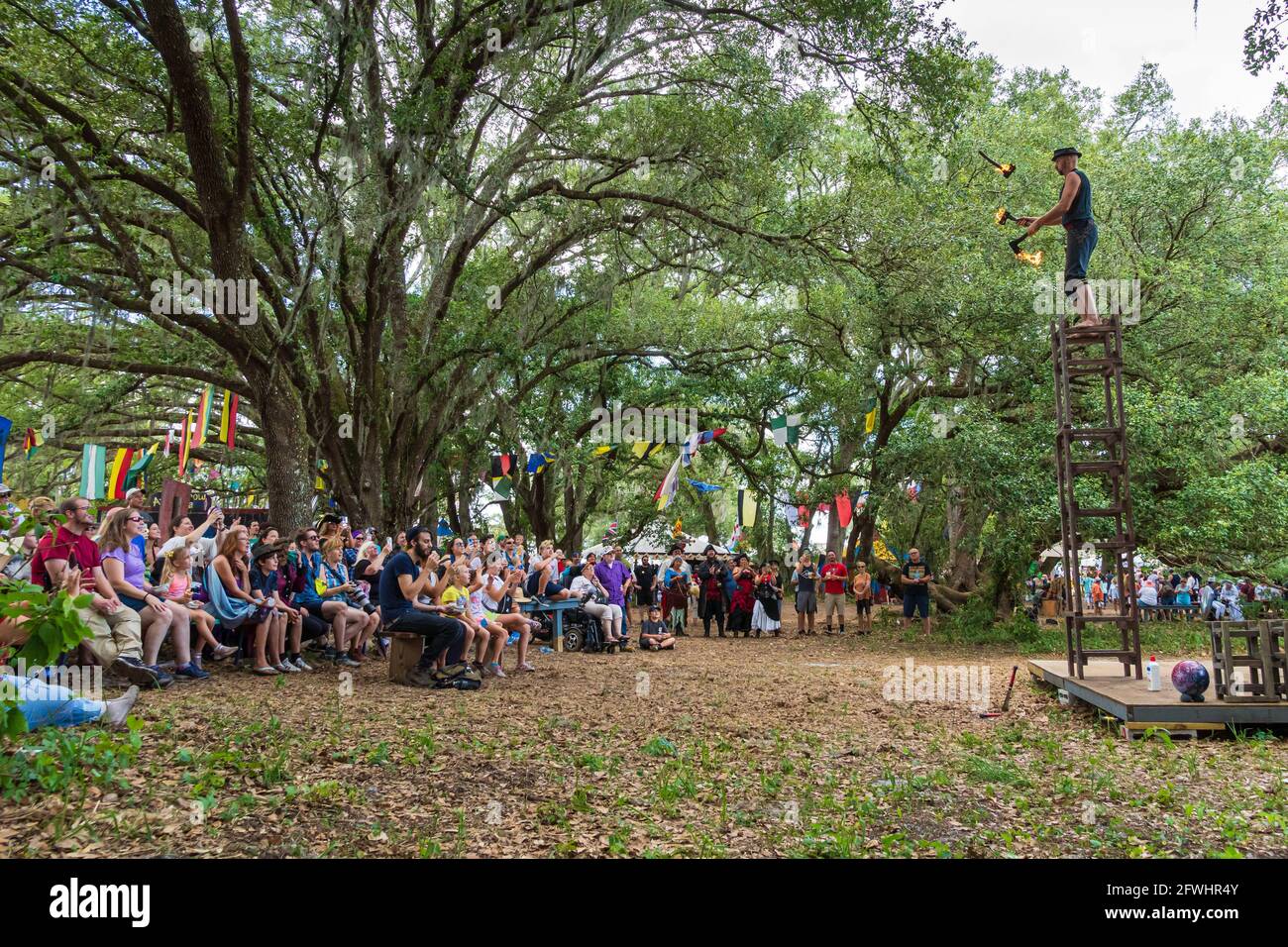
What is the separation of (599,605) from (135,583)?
6552mm

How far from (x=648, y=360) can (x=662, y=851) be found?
59.1ft

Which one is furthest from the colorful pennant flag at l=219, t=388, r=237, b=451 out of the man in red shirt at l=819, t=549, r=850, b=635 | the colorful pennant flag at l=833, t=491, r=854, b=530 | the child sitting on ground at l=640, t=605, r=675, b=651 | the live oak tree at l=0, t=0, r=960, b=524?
the colorful pennant flag at l=833, t=491, r=854, b=530

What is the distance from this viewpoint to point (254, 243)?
13.7 m

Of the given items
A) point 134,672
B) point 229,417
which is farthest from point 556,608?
point 229,417

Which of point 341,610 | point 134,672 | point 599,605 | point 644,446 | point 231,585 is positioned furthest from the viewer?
point 644,446

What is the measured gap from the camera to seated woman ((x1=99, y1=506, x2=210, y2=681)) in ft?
22.3

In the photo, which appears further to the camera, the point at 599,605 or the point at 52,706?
the point at 599,605

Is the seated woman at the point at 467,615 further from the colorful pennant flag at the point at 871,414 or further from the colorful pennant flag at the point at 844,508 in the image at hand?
the colorful pennant flag at the point at 871,414

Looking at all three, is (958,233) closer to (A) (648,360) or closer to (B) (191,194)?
(A) (648,360)

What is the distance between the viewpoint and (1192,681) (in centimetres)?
631

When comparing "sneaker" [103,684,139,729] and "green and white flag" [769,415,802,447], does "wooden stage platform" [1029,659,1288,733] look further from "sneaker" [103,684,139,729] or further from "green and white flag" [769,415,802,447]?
"green and white flag" [769,415,802,447]

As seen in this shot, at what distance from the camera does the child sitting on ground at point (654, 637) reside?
13.2 metres

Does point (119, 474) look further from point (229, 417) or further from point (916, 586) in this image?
point (916, 586)

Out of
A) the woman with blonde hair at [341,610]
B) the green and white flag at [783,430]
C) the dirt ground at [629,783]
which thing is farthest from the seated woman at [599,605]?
the green and white flag at [783,430]
